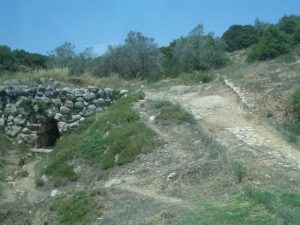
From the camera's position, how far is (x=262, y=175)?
1006 cm

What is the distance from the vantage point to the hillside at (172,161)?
9266 mm

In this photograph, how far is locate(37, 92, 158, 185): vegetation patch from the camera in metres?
13.4

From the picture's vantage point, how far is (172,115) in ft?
49.2

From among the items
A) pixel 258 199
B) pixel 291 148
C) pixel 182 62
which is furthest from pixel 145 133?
pixel 182 62

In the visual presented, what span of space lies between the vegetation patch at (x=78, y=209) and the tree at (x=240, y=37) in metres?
38.9

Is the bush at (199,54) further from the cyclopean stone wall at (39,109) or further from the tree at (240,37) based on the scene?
the tree at (240,37)

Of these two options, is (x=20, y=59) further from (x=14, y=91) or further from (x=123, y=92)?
(x=123, y=92)

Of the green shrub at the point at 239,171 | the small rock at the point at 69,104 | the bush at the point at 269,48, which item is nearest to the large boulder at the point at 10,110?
the small rock at the point at 69,104

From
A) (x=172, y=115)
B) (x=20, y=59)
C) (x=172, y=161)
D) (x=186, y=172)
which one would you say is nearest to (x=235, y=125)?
(x=172, y=115)

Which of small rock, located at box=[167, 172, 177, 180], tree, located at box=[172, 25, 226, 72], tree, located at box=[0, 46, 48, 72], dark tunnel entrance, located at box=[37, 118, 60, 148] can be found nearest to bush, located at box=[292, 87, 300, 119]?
small rock, located at box=[167, 172, 177, 180]

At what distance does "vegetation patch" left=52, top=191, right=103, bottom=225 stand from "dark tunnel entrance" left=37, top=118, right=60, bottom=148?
643cm

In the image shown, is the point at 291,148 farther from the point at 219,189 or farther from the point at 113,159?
the point at 113,159

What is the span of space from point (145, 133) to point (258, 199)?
19.0ft

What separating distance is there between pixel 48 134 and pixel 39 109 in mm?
1327
